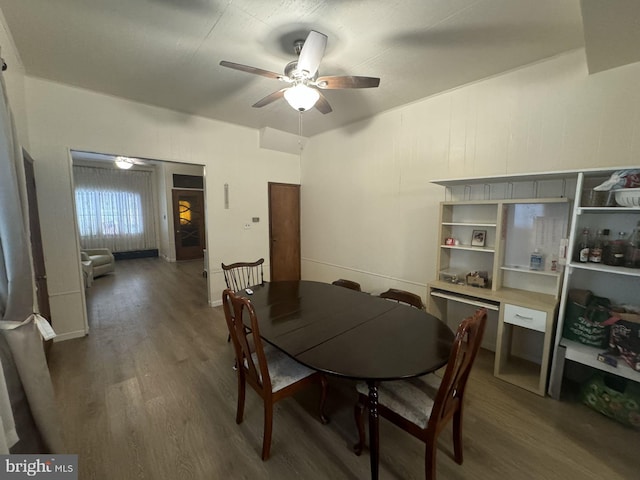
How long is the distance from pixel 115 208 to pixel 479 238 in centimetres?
842

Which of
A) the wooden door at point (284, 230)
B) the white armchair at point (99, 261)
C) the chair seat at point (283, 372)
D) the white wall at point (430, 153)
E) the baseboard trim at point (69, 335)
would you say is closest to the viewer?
the chair seat at point (283, 372)

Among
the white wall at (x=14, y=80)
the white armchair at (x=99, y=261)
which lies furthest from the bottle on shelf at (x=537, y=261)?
the white armchair at (x=99, y=261)

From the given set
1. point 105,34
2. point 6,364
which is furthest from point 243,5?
point 6,364

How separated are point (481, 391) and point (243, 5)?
3343 mm

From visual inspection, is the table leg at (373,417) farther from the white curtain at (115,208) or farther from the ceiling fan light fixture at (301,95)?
the white curtain at (115,208)

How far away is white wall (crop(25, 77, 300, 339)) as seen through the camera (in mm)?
2680

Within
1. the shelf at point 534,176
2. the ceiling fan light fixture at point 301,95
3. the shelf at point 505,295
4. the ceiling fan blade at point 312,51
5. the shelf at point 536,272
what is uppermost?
the ceiling fan blade at point 312,51

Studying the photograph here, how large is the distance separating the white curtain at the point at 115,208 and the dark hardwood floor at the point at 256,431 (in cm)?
533

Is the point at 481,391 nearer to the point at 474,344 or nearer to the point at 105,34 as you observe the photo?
the point at 474,344

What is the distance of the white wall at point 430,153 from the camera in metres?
2.00

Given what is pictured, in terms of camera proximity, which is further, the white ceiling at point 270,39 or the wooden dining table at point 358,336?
the white ceiling at point 270,39

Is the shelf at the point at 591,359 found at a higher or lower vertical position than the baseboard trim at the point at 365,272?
lower

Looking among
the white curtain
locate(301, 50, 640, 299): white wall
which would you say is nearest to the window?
the white curtain

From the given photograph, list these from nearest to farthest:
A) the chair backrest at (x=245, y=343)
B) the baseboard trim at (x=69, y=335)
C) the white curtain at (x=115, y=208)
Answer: the chair backrest at (x=245, y=343), the baseboard trim at (x=69, y=335), the white curtain at (x=115, y=208)
